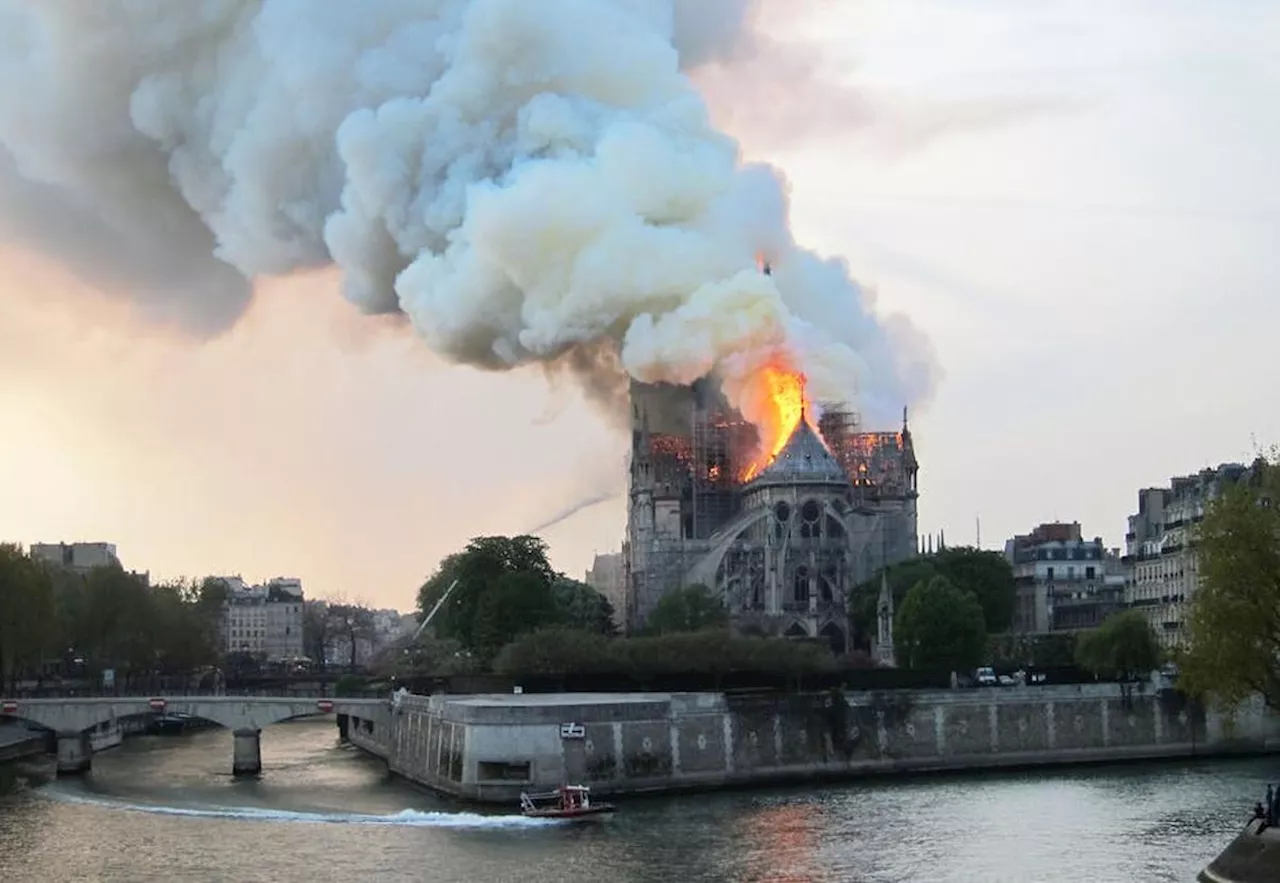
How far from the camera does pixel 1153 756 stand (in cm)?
7244

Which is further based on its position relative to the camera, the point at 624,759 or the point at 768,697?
the point at 768,697

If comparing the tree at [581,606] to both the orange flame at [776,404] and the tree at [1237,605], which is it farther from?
the tree at [1237,605]

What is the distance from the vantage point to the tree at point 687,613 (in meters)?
106

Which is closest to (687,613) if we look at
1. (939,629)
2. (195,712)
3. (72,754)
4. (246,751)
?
(939,629)

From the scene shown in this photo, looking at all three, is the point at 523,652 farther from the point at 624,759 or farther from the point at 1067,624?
the point at 1067,624

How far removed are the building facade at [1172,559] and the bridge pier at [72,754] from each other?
148ft

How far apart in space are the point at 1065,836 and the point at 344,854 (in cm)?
1778

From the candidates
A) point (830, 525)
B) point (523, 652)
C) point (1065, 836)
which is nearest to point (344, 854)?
point (1065, 836)

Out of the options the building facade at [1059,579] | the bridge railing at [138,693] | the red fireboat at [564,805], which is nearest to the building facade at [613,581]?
the building facade at [1059,579]

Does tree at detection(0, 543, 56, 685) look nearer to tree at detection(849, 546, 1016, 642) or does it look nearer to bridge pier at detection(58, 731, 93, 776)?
bridge pier at detection(58, 731, 93, 776)

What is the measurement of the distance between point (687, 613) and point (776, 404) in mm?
20040

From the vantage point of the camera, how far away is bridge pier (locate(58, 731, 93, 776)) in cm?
7312

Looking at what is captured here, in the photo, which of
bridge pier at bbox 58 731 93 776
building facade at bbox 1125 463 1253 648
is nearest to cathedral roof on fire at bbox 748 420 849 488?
building facade at bbox 1125 463 1253 648

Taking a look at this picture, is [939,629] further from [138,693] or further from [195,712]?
[138,693]
